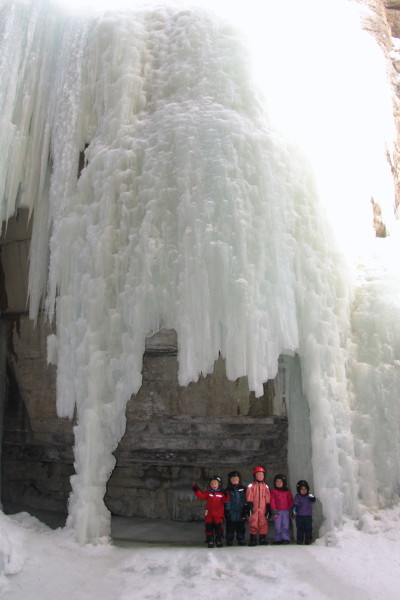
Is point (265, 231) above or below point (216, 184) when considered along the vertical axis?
below

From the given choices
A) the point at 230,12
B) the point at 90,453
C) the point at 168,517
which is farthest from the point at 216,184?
the point at 168,517

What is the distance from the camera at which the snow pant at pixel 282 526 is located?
5.53 m

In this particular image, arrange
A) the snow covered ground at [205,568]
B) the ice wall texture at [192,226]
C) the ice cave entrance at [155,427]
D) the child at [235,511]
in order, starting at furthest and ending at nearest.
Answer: the ice cave entrance at [155,427] < the child at [235,511] < the ice wall texture at [192,226] < the snow covered ground at [205,568]

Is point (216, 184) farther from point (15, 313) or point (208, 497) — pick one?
point (15, 313)

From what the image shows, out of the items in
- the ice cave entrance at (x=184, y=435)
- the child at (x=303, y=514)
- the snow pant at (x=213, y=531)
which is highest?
the ice cave entrance at (x=184, y=435)

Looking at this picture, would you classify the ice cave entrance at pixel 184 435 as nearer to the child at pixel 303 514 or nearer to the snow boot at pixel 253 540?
the child at pixel 303 514

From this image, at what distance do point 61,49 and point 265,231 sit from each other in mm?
3339

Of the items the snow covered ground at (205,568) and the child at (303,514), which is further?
the child at (303,514)

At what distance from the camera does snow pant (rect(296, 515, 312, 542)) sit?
5441mm

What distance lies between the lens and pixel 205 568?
4.60 metres

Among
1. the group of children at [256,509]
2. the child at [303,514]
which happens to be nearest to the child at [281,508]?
the group of children at [256,509]

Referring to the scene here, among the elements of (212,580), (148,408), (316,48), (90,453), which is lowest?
(212,580)

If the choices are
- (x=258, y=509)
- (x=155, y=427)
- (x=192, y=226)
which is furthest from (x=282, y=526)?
(x=192, y=226)

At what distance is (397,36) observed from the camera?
400 inches
